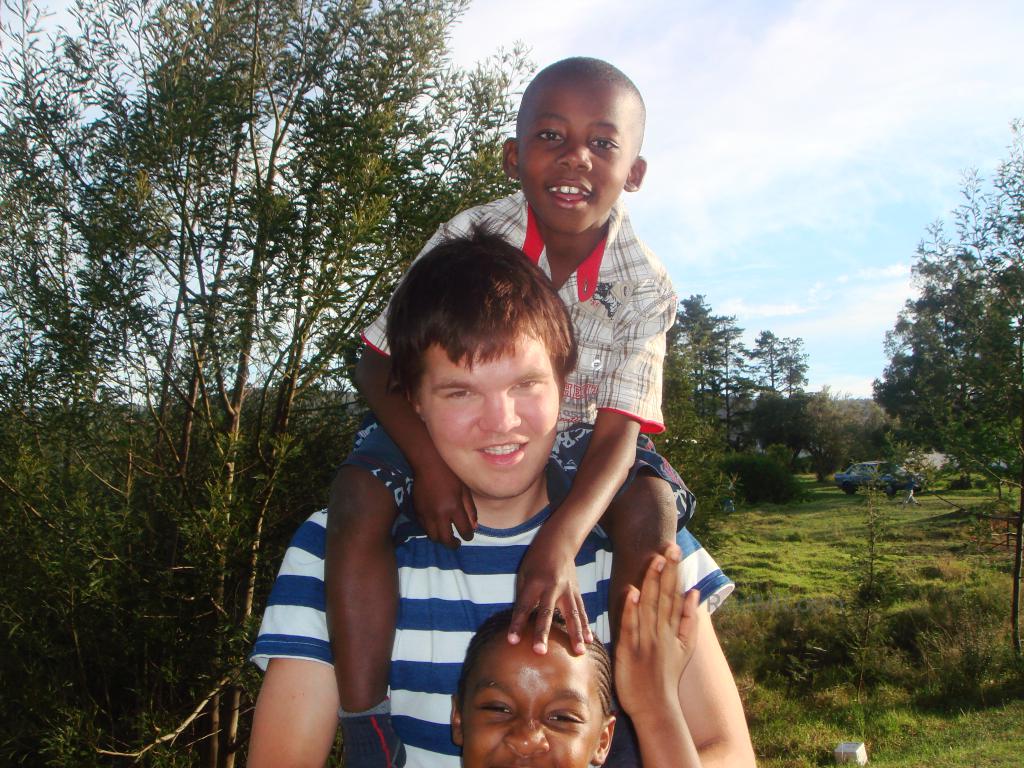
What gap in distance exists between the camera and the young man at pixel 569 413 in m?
1.53

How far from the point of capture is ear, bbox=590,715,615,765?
1.48 metres

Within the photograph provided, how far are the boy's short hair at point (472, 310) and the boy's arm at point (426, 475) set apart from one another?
0.18ft

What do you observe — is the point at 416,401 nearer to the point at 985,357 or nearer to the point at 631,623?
the point at 631,623

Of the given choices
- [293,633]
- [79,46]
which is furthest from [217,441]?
[293,633]

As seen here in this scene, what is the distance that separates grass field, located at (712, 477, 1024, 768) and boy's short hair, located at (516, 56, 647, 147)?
24.1 ft

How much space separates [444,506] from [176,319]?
437 cm

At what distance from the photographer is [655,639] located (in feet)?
4.66

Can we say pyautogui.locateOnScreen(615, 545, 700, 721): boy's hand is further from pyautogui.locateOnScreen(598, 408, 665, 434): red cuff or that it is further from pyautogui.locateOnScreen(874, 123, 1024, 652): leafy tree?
pyautogui.locateOnScreen(874, 123, 1024, 652): leafy tree

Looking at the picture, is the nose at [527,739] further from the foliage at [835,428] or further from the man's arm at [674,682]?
the foliage at [835,428]

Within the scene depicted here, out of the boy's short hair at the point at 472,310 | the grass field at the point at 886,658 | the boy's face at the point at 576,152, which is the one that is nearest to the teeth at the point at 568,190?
the boy's face at the point at 576,152

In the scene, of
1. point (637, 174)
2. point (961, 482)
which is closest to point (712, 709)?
point (637, 174)

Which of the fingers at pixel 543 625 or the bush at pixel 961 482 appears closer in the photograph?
the fingers at pixel 543 625

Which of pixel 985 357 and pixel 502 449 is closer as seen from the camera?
pixel 502 449

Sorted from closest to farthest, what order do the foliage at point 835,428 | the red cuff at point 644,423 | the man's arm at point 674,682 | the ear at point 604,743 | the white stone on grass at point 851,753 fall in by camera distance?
the man's arm at point 674,682 < the ear at point 604,743 < the red cuff at point 644,423 < the white stone on grass at point 851,753 < the foliage at point 835,428
